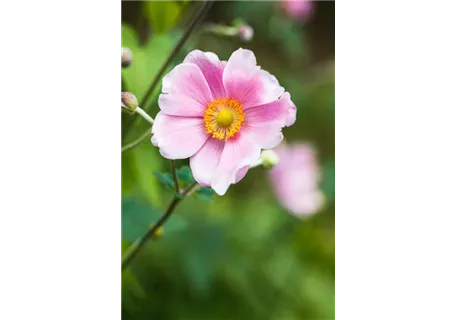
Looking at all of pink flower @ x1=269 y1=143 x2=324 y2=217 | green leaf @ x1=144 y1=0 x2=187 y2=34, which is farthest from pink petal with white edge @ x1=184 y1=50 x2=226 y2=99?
pink flower @ x1=269 y1=143 x2=324 y2=217

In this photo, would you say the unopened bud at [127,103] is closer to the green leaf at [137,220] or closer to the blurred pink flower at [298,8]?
the green leaf at [137,220]

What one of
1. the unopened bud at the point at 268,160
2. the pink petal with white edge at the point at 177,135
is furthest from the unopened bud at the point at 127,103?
the unopened bud at the point at 268,160

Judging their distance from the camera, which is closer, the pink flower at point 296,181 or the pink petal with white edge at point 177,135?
the pink petal with white edge at point 177,135

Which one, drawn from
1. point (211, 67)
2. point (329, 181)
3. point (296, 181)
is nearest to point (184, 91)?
point (211, 67)

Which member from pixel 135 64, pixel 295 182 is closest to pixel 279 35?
pixel 295 182

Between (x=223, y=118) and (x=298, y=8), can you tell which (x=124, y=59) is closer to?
(x=223, y=118)

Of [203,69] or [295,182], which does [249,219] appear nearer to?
[295,182]

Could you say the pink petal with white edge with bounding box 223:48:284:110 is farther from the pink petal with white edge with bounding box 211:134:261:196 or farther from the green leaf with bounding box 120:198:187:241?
the green leaf with bounding box 120:198:187:241
